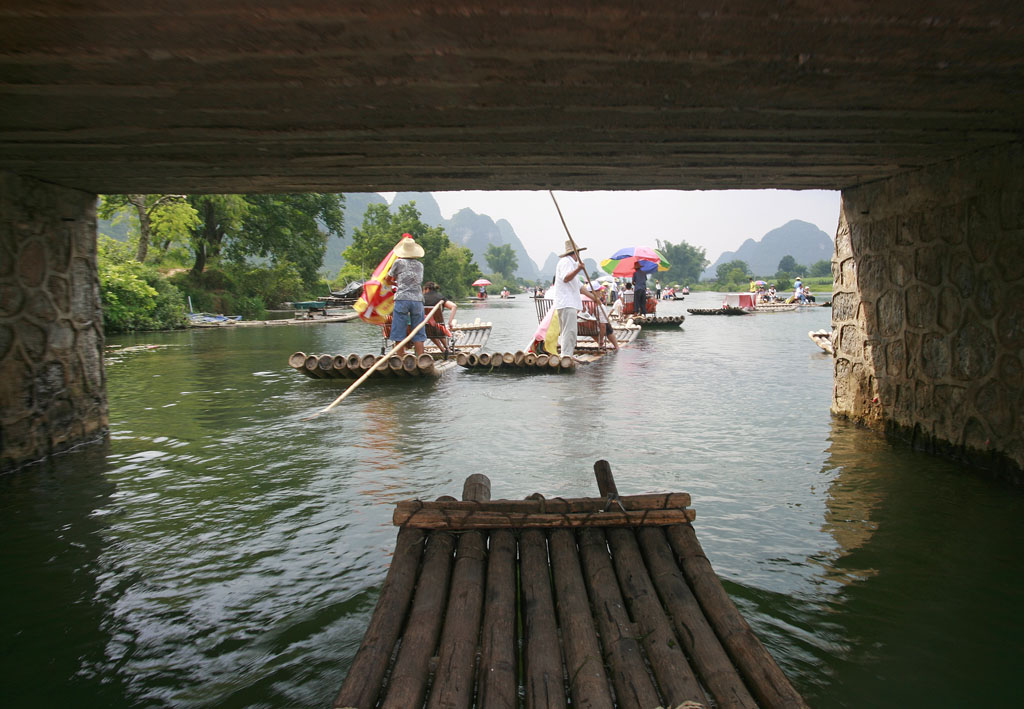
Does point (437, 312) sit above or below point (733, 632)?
above

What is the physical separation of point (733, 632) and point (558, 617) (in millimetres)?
684

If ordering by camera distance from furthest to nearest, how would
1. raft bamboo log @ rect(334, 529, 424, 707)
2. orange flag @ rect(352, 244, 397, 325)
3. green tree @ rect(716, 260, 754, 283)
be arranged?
green tree @ rect(716, 260, 754, 283)
orange flag @ rect(352, 244, 397, 325)
raft bamboo log @ rect(334, 529, 424, 707)

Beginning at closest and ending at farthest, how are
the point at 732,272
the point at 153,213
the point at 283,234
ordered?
the point at 153,213 < the point at 283,234 < the point at 732,272

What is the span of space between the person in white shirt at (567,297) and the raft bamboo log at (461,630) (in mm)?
8500

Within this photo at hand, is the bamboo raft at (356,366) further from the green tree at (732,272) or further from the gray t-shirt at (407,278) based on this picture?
the green tree at (732,272)

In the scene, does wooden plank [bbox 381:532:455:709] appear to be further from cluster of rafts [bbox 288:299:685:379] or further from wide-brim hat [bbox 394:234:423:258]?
wide-brim hat [bbox 394:234:423:258]

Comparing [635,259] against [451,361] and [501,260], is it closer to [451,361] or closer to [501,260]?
[451,361]

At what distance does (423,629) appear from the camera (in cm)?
238

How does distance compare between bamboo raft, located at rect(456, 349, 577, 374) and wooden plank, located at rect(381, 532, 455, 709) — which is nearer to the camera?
Result: wooden plank, located at rect(381, 532, 455, 709)

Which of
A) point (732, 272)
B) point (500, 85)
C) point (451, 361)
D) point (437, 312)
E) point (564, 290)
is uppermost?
point (732, 272)

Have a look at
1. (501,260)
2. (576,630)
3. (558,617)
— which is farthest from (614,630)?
(501,260)

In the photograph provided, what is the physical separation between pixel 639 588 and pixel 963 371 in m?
Answer: 4.11

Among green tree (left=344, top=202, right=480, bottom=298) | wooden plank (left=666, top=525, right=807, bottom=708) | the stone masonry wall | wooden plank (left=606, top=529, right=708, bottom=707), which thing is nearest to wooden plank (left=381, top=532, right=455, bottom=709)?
wooden plank (left=606, top=529, right=708, bottom=707)

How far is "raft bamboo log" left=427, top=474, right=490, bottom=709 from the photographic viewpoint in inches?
82.1
